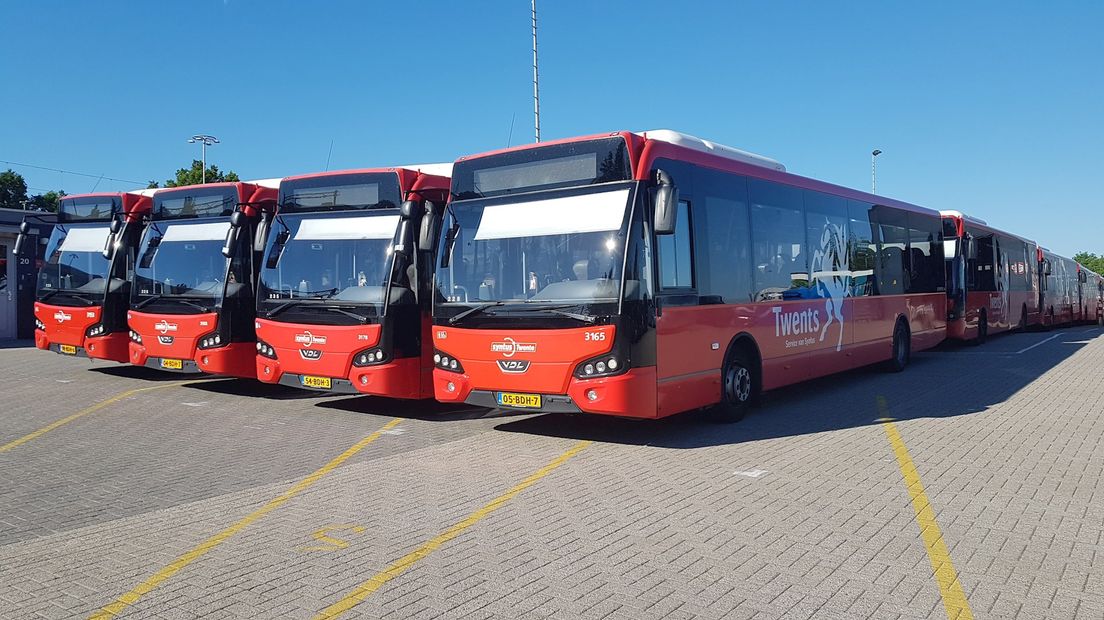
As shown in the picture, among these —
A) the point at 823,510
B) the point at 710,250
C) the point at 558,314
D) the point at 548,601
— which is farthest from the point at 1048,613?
the point at 710,250

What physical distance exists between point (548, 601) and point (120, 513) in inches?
149

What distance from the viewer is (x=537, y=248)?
9078 mm

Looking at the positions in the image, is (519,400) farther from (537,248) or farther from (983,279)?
(983,279)

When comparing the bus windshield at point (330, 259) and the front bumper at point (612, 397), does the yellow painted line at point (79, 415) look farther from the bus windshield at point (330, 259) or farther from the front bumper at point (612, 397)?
the front bumper at point (612, 397)

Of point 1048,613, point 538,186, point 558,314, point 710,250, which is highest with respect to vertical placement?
point 538,186

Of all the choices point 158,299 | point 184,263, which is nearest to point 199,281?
point 184,263

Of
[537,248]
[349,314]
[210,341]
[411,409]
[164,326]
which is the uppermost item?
[537,248]

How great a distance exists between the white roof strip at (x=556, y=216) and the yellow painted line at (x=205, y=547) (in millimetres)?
2894

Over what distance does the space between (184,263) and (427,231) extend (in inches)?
203

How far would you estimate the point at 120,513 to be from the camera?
21.2ft

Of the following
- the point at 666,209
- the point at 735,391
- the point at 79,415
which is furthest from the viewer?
the point at 79,415

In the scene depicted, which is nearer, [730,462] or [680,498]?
[680,498]

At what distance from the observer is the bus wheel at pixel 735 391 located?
33.2 feet

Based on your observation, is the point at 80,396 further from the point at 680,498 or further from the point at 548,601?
the point at 548,601
